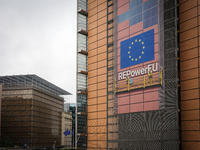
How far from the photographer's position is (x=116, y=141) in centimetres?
4906

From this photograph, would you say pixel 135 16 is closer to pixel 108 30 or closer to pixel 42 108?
pixel 108 30

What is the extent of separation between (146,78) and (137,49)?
16.7 ft

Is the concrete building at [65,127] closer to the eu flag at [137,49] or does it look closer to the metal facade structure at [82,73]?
the metal facade structure at [82,73]

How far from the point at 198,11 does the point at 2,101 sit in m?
75.6

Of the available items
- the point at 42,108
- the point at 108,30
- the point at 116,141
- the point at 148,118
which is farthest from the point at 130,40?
the point at 42,108

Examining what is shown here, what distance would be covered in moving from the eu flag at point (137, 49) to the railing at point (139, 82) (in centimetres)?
241

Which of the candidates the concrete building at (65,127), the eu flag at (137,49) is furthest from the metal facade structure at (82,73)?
the concrete building at (65,127)

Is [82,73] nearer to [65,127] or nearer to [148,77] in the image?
[148,77]

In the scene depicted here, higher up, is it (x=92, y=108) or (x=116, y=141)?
(x=92, y=108)

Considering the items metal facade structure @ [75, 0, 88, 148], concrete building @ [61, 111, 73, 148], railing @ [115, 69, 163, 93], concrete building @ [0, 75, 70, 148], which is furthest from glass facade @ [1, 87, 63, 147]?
railing @ [115, 69, 163, 93]

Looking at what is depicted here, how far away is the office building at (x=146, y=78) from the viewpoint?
1619 inches

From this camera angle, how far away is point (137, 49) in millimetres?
47781

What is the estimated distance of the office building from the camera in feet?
135

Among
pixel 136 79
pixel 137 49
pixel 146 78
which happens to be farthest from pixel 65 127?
pixel 146 78
